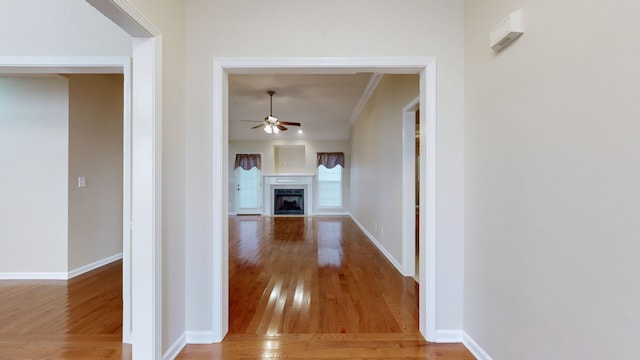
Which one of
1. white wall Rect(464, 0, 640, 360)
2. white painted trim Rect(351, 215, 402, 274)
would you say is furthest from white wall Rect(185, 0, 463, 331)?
white painted trim Rect(351, 215, 402, 274)

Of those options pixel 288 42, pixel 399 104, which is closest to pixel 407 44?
pixel 288 42

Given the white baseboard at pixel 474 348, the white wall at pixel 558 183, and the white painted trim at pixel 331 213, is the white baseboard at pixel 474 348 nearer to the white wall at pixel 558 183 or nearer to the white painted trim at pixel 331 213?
the white wall at pixel 558 183

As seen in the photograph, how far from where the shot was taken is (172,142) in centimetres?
190

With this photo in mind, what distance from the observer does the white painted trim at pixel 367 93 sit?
4.53 m

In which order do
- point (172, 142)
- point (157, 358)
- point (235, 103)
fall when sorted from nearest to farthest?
point (157, 358)
point (172, 142)
point (235, 103)

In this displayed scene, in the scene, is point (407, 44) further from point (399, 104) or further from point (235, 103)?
point (235, 103)

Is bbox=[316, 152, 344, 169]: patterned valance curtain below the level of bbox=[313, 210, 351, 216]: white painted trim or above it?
above

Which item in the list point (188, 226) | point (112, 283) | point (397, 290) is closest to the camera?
point (188, 226)

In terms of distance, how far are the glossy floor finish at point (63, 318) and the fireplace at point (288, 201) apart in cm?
611

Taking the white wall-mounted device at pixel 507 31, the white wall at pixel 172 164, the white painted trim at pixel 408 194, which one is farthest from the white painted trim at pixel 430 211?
the white wall at pixel 172 164

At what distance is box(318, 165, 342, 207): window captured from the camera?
9.53m

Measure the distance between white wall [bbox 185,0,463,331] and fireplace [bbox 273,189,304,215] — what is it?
7.40 m

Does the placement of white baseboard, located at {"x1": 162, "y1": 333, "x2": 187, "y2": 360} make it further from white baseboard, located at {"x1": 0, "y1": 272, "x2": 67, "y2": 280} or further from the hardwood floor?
white baseboard, located at {"x1": 0, "y1": 272, "x2": 67, "y2": 280}

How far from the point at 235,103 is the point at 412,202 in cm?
437
